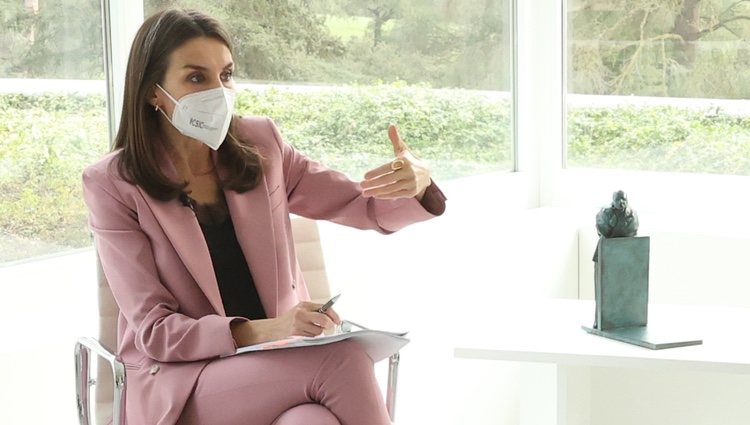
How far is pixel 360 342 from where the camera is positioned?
7.63 ft

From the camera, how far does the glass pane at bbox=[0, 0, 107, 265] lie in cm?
274

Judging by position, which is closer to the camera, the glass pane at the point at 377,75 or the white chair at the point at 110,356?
the white chair at the point at 110,356

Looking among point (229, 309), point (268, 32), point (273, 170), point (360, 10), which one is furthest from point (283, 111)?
point (229, 309)

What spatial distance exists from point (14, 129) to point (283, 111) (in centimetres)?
101

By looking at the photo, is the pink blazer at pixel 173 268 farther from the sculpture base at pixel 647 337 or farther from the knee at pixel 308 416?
the sculpture base at pixel 647 337

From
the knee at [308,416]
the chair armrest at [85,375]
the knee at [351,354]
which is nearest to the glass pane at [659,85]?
the knee at [351,354]

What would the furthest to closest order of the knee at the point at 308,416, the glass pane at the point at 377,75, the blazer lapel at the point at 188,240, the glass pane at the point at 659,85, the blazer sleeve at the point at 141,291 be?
the glass pane at the point at 659,85 < the glass pane at the point at 377,75 < the blazer lapel at the point at 188,240 < the blazer sleeve at the point at 141,291 < the knee at the point at 308,416

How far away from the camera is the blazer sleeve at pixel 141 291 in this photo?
232 cm

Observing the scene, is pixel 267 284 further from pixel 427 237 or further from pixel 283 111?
pixel 427 237

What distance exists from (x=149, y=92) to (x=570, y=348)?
3.78 feet

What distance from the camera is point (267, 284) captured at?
256 centimetres

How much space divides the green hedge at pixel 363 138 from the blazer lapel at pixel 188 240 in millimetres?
505

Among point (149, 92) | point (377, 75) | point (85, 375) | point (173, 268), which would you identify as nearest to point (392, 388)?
point (173, 268)

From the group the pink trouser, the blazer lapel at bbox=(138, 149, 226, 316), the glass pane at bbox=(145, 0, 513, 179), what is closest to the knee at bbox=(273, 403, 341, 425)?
the pink trouser
